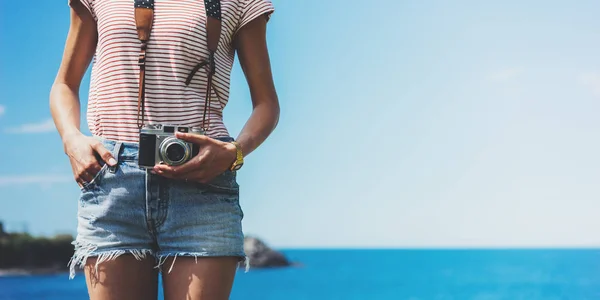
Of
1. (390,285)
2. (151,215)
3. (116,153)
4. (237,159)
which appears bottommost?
(151,215)

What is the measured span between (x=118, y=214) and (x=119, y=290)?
0.72ft

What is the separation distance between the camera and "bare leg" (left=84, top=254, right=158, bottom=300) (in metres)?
1.95

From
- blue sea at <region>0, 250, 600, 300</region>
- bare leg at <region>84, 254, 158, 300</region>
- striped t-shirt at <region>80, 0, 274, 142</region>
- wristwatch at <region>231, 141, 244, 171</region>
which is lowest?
bare leg at <region>84, 254, 158, 300</region>

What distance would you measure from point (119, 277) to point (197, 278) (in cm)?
23

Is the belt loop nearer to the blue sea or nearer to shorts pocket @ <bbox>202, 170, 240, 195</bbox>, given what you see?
shorts pocket @ <bbox>202, 170, 240, 195</bbox>

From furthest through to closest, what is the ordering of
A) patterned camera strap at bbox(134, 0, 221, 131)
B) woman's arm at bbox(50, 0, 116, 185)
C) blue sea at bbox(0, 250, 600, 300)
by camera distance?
blue sea at bbox(0, 250, 600, 300), woman's arm at bbox(50, 0, 116, 185), patterned camera strap at bbox(134, 0, 221, 131)

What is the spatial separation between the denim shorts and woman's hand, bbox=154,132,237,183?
0.04 metres

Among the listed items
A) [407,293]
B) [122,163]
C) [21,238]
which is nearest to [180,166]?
[122,163]

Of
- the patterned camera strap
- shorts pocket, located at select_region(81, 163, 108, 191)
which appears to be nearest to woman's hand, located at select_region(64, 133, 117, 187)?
shorts pocket, located at select_region(81, 163, 108, 191)

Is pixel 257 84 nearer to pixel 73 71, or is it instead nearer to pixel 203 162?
pixel 203 162

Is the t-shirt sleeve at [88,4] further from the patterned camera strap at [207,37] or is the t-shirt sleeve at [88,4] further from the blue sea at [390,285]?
the blue sea at [390,285]

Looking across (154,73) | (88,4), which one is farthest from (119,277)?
(88,4)

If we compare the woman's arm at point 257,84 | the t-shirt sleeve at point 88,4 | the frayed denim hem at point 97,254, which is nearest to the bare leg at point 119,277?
the frayed denim hem at point 97,254

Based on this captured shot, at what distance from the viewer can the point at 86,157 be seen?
194 centimetres
